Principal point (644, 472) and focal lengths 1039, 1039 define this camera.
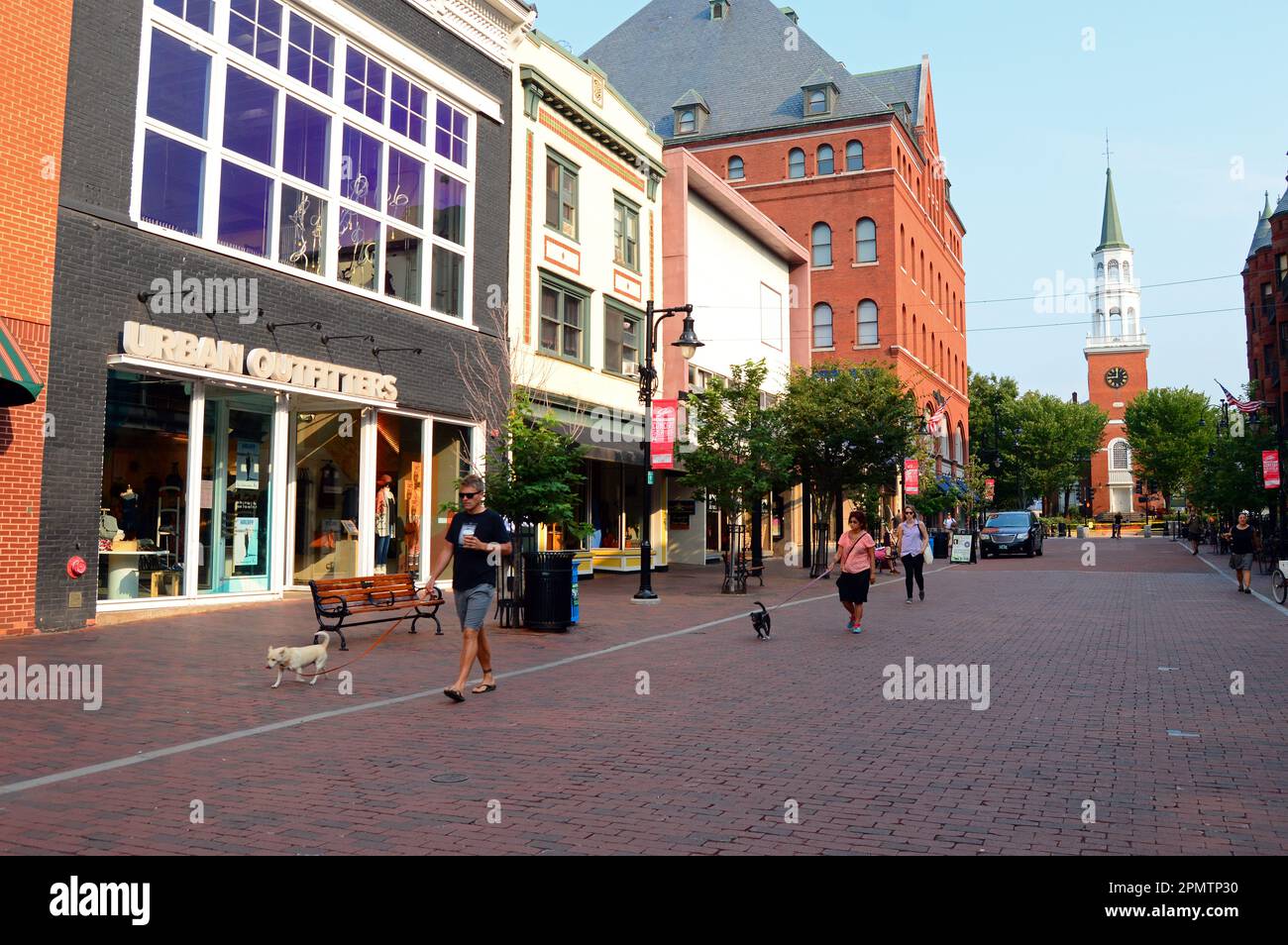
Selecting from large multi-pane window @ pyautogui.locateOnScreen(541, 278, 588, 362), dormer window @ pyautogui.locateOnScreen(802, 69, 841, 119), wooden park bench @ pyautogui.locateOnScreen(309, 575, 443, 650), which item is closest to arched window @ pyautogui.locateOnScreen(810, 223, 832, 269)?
dormer window @ pyautogui.locateOnScreen(802, 69, 841, 119)

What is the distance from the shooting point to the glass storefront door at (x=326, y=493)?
58.1 ft

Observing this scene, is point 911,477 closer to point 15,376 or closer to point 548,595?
point 548,595

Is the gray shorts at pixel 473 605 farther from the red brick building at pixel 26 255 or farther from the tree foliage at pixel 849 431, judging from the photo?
the tree foliage at pixel 849 431

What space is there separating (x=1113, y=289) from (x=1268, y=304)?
55.8m

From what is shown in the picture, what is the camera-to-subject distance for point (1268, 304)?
212 feet

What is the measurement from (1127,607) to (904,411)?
10.9 meters

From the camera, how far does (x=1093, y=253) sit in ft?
409

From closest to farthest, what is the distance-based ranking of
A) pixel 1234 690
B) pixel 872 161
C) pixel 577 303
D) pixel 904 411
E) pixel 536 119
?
pixel 1234 690, pixel 536 119, pixel 577 303, pixel 904 411, pixel 872 161

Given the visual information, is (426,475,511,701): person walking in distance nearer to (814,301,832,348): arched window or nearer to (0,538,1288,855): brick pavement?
(0,538,1288,855): brick pavement

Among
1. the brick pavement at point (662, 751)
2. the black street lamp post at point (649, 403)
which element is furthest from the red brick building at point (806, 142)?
the brick pavement at point (662, 751)

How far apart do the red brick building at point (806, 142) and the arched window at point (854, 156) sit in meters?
0.06

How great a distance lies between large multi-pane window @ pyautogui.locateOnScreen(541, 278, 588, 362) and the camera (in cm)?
2384
